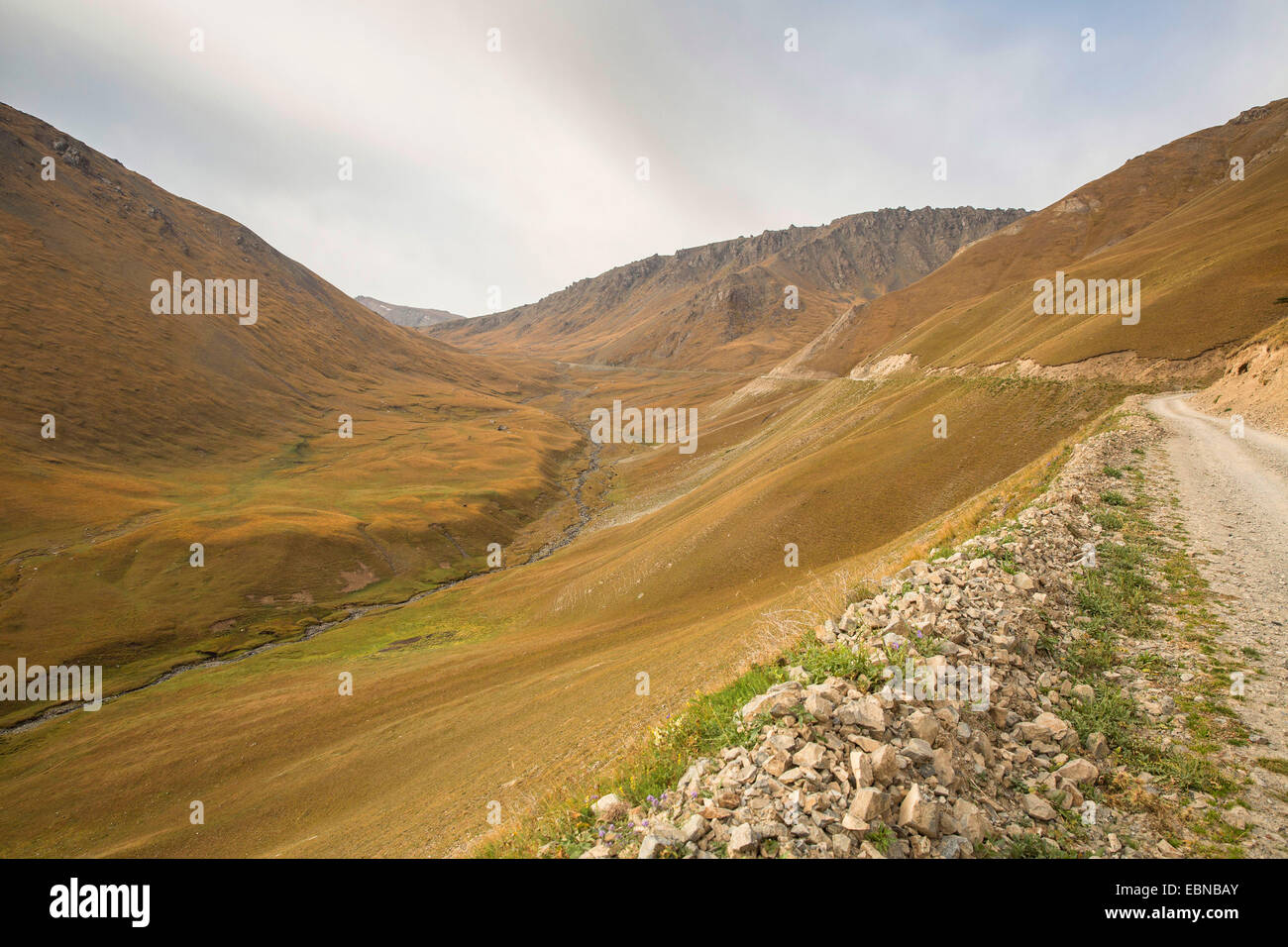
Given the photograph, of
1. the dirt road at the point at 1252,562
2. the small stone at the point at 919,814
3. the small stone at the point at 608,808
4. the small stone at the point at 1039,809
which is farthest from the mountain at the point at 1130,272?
the small stone at the point at 608,808

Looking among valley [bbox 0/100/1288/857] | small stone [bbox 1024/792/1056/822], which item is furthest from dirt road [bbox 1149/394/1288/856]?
valley [bbox 0/100/1288/857]

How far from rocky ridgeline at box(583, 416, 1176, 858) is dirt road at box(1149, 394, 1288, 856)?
0.94 m

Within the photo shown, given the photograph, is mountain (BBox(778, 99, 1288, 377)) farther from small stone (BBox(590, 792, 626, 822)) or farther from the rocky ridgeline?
small stone (BBox(590, 792, 626, 822))

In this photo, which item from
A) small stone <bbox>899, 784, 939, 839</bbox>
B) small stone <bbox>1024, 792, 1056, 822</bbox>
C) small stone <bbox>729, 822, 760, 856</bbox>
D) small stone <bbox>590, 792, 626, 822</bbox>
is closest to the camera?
small stone <bbox>729, 822, 760, 856</bbox>

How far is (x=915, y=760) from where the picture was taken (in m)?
5.39

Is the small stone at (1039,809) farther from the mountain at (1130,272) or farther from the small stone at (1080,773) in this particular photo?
the mountain at (1130,272)

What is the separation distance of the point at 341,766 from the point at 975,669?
32.1 m

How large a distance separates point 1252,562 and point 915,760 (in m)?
10.6

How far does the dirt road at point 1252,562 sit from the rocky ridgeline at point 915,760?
937 mm

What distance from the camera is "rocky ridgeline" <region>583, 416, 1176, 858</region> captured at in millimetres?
4691

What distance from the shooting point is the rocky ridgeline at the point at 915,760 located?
4.69 metres

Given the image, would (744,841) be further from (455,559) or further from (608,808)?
(455,559)
